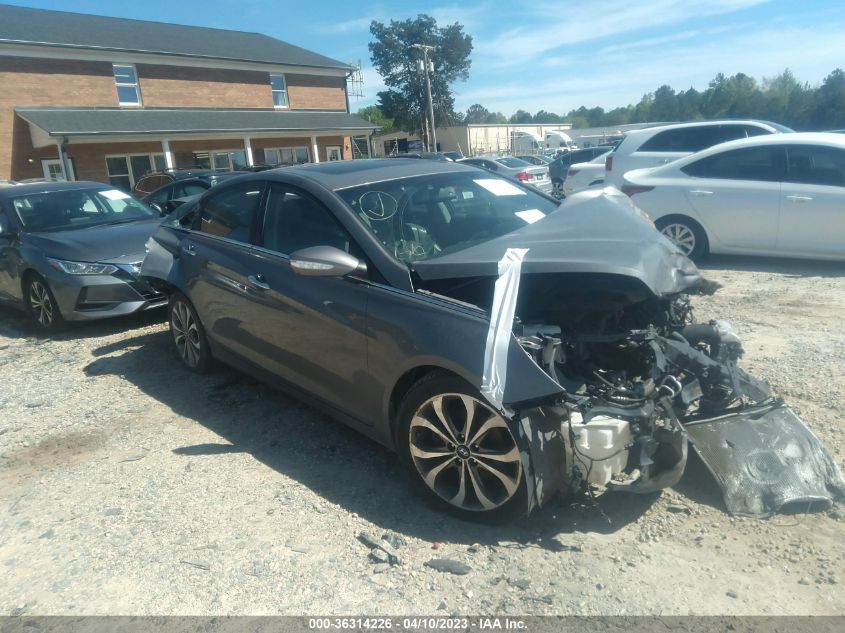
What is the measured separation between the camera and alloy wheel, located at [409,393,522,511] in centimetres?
289

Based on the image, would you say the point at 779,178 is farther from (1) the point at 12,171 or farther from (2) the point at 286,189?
(1) the point at 12,171

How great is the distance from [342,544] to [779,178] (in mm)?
7019

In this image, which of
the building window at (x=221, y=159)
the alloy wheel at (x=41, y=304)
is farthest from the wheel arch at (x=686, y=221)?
the building window at (x=221, y=159)

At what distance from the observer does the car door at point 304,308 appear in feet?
11.5

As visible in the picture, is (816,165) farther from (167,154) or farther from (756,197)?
(167,154)

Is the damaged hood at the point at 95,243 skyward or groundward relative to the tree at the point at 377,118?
groundward

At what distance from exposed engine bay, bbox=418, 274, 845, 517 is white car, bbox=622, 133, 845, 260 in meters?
4.09

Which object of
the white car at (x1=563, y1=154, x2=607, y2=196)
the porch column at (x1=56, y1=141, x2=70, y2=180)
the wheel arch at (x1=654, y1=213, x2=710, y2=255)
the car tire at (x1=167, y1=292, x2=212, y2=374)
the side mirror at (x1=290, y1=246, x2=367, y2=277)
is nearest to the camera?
the side mirror at (x1=290, y1=246, x2=367, y2=277)

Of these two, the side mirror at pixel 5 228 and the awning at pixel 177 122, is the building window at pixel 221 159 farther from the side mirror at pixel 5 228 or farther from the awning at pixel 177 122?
the side mirror at pixel 5 228

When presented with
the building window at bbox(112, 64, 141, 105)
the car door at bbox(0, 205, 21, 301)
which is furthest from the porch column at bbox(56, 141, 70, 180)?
the car door at bbox(0, 205, 21, 301)

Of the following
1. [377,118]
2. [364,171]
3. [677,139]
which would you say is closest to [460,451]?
[364,171]

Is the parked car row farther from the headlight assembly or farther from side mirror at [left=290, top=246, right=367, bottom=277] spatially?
the headlight assembly

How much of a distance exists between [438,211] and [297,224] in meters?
0.89

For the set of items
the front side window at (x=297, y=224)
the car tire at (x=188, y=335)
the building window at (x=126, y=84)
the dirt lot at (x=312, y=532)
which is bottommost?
the dirt lot at (x=312, y=532)
